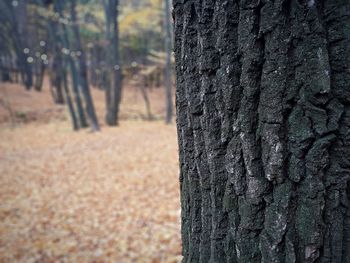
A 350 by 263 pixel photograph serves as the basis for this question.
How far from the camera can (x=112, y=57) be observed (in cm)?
1385

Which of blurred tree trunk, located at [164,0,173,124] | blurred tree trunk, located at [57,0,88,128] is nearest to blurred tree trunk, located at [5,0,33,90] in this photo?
blurred tree trunk, located at [57,0,88,128]

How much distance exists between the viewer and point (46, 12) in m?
11.7

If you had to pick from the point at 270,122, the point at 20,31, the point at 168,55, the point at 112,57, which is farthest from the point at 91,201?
the point at 20,31

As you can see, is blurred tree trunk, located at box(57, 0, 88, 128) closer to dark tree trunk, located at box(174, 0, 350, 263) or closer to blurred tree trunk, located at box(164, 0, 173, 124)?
blurred tree trunk, located at box(164, 0, 173, 124)

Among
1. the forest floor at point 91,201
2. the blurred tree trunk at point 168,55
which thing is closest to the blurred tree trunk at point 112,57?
the blurred tree trunk at point 168,55

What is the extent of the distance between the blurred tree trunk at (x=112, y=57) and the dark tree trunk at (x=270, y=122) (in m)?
13.5

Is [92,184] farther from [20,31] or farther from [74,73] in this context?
[20,31]

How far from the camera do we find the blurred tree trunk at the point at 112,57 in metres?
13.1

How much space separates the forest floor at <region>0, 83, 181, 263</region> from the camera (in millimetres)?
3641

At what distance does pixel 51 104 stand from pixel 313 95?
24.6 metres

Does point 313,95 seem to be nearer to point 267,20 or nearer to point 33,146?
point 267,20

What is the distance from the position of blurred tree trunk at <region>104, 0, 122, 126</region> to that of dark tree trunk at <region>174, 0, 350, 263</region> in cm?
1345

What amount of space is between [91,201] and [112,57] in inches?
402

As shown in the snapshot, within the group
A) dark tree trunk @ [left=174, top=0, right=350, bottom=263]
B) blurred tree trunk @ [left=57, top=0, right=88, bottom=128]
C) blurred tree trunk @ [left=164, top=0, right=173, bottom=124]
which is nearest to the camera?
dark tree trunk @ [left=174, top=0, right=350, bottom=263]
